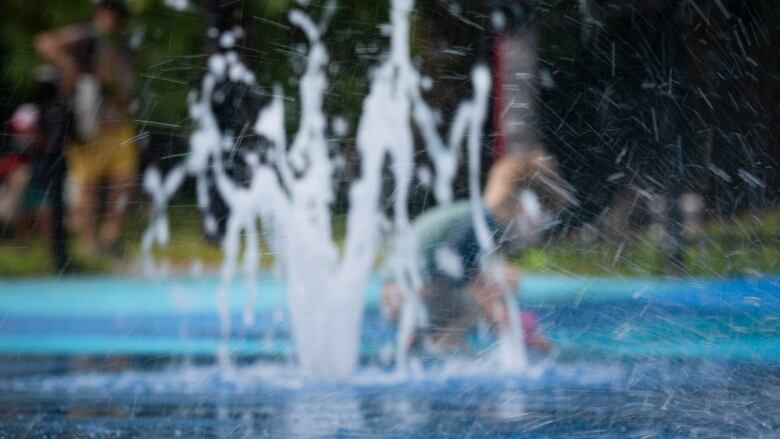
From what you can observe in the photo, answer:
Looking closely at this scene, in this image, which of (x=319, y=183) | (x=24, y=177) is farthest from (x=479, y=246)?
(x=24, y=177)

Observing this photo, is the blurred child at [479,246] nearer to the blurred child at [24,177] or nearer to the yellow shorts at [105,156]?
the yellow shorts at [105,156]

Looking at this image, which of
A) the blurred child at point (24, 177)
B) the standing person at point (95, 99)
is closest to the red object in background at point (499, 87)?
the standing person at point (95, 99)

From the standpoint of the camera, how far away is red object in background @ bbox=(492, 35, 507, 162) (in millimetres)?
3104

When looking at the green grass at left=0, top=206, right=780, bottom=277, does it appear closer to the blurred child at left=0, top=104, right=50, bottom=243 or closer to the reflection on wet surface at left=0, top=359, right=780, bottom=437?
the blurred child at left=0, top=104, right=50, bottom=243

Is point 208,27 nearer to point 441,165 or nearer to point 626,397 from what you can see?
point 441,165

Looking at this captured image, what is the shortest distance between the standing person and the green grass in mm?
139

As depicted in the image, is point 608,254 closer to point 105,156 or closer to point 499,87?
point 499,87

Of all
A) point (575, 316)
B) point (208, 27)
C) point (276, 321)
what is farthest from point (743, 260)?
point (208, 27)

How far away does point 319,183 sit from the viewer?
10.5ft

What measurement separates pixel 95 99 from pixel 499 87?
1.18 metres

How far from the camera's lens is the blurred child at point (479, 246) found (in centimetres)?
305

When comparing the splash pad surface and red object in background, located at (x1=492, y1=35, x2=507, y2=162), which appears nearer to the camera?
the splash pad surface

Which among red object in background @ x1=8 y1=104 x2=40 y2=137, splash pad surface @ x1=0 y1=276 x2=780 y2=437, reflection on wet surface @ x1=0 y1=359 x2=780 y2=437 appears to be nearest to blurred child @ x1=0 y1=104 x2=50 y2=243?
red object in background @ x1=8 y1=104 x2=40 y2=137

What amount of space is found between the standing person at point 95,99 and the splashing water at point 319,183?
0.13 metres
